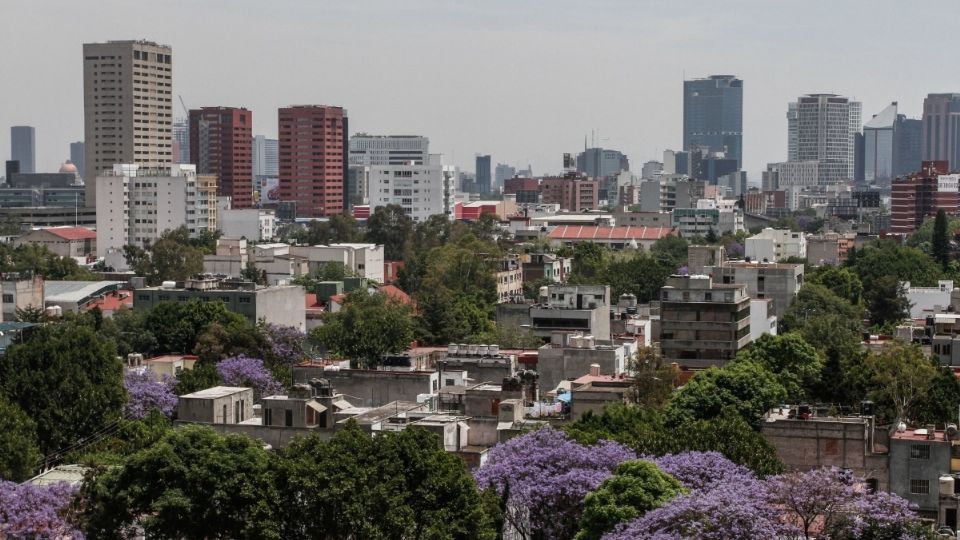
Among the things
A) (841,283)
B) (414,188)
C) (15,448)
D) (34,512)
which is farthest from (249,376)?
(414,188)

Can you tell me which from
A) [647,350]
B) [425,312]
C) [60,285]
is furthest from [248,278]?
[647,350]

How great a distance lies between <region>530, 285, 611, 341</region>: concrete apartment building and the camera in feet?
243

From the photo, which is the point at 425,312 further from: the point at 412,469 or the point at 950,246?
the point at 950,246

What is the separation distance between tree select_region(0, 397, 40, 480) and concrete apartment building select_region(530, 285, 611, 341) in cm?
2866

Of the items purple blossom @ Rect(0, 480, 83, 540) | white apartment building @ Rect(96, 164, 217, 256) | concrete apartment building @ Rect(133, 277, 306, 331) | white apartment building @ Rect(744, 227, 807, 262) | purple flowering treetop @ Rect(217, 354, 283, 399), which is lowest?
purple blossom @ Rect(0, 480, 83, 540)

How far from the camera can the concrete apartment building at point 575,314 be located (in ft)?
243

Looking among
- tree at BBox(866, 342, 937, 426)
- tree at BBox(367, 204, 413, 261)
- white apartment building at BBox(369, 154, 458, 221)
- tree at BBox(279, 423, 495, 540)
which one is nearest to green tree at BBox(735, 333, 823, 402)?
tree at BBox(866, 342, 937, 426)

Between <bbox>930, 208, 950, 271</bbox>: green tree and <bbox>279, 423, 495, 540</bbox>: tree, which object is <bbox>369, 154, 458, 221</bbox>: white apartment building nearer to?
A: <bbox>930, 208, 950, 271</bbox>: green tree

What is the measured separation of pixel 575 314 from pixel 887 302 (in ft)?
94.7

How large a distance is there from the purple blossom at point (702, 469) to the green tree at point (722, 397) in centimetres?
817

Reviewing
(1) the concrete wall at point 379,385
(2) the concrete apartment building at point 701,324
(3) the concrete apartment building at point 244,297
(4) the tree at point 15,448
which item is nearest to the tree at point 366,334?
(3) the concrete apartment building at point 244,297

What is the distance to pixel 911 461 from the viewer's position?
42.6 m

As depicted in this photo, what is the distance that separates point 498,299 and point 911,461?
6019 centimetres

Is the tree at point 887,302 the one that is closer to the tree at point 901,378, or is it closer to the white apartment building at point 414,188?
the tree at point 901,378
